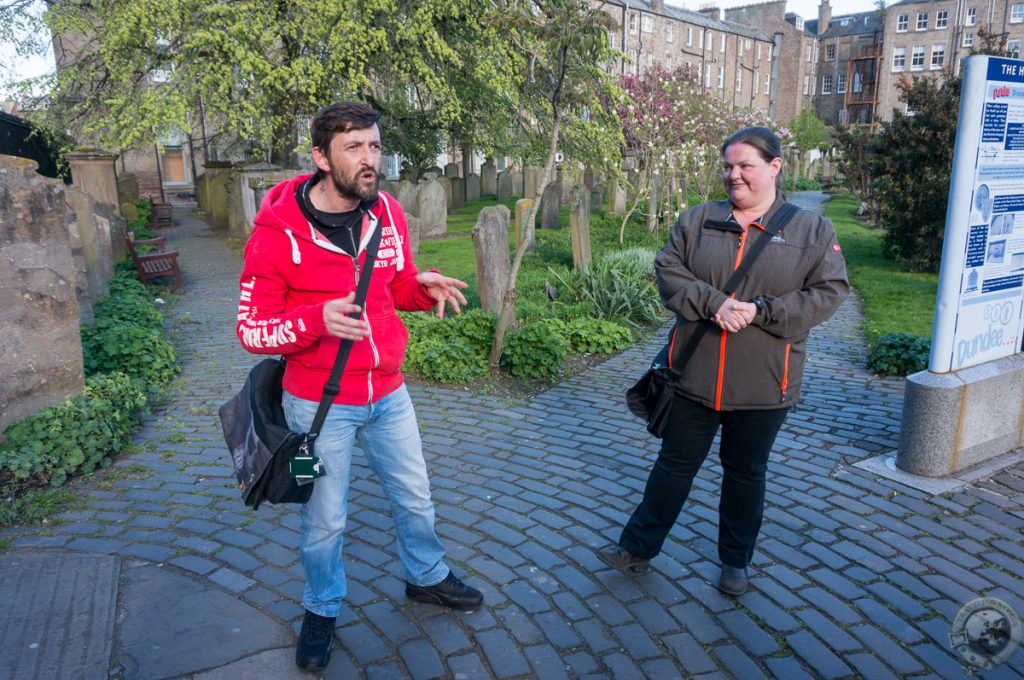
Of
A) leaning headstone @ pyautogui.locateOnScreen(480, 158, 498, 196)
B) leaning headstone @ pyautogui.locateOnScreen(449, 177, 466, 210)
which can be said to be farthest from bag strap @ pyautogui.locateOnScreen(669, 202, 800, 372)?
leaning headstone @ pyautogui.locateOnScreen(480, 158, 498, 196)

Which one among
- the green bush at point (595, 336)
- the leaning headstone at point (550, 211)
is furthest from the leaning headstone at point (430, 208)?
the green bush at point (595, 336)

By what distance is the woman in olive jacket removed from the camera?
3205 millimetres

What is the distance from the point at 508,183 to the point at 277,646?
1018 inches

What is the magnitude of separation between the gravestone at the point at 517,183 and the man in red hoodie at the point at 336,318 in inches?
1022

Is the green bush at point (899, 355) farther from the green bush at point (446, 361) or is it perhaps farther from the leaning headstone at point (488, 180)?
the leaning headstone at point (488, 180)

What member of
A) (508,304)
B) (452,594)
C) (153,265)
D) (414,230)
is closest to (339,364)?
(452,594)

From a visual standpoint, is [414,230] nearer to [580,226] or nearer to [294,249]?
[580,226]

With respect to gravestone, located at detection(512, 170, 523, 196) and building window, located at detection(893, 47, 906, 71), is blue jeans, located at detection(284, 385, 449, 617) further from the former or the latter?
building window, located at detection(893, 47, 906, 71)

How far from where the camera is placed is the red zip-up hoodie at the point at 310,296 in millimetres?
2742

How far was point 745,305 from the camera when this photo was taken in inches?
122

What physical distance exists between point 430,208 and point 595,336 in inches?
394

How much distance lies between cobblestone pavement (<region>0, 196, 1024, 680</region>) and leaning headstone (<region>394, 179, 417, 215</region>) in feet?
39.3

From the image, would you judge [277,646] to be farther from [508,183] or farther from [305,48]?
[508,183]

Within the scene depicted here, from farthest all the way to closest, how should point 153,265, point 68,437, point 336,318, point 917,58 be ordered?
point 917,58
point 153,265
point 68,437
point 336,318
